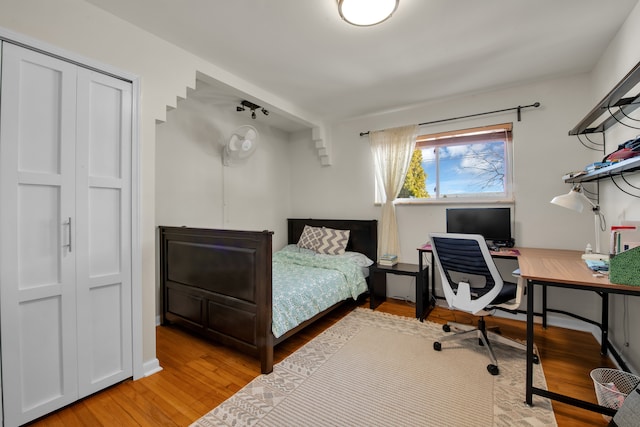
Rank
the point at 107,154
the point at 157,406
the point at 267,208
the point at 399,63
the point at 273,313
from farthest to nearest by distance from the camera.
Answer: the point at 267,208
the point at 399,63
the point at 273,313
the point at 107,154
the point at 157,406

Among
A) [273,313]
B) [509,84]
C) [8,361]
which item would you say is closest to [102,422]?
[8,361]

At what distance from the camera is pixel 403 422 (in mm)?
1499

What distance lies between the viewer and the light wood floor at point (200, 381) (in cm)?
154

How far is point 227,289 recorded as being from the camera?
2.15 m

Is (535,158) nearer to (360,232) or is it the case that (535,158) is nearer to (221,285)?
(360,232)

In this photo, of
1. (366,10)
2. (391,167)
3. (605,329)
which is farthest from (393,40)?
(605,329)

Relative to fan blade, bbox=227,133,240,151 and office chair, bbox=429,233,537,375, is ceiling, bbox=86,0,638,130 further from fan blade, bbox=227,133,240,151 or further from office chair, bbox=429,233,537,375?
office chair, bbox=429,233,537,375

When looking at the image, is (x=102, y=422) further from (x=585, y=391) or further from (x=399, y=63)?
(x=399, y=63)

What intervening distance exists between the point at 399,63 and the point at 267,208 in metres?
2.50

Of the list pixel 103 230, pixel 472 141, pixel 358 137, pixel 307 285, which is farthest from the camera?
pixel 358 137

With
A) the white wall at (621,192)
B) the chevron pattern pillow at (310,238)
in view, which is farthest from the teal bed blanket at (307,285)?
the white wall at (621,192)

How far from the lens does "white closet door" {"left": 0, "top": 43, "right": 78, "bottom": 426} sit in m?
1.41

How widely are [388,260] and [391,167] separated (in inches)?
45.5

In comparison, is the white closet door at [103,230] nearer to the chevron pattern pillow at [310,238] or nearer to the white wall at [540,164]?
the chevron pattern pillow at [310,238]
